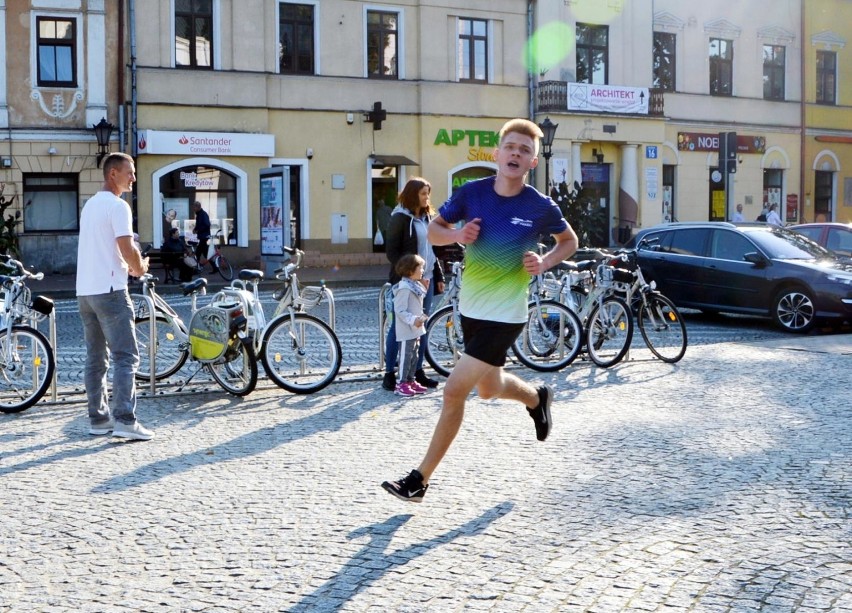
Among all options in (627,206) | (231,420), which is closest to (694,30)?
(627,206)

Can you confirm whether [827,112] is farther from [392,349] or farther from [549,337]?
[392,349]

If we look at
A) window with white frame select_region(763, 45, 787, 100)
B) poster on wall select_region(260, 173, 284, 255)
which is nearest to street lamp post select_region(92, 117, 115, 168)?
poster on wall select_region(260, 173, 284, 255)

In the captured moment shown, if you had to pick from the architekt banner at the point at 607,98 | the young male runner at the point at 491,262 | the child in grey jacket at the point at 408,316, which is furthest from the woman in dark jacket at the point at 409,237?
the architekt banner at the point at 607,98

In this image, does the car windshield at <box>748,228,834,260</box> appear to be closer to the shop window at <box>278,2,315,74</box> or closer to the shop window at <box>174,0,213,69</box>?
the shop window at <box>278,2,315,74</box>

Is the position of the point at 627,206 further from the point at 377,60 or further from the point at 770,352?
the point at 770,352

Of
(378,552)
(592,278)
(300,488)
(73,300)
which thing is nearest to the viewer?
(378,552)

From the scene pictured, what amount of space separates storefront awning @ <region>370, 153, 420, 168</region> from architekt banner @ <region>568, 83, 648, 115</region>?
217 inches

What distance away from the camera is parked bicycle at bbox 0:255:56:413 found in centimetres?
938

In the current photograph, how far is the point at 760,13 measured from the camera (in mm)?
41375

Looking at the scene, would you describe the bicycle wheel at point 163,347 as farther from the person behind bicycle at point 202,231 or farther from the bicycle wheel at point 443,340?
the person behind bicycle at point 202,231

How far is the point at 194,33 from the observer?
101 ft

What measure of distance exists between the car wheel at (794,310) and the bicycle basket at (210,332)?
917cm

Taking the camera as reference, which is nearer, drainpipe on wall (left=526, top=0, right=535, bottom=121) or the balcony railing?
the balcony railing

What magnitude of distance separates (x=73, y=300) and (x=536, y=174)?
16788 mm
